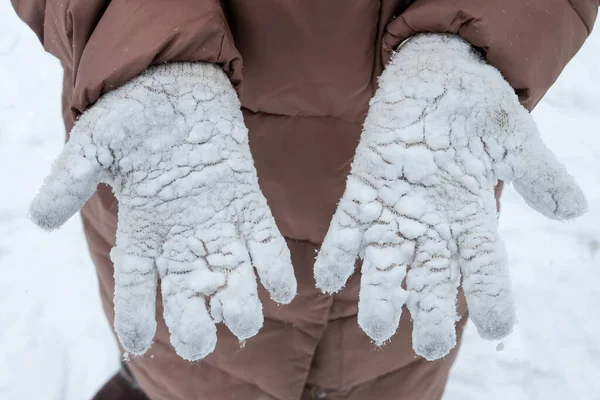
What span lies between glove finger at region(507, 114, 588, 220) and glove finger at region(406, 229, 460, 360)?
0.40ft

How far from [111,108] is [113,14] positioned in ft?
0.40

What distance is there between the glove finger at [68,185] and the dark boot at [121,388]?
3.17 ft

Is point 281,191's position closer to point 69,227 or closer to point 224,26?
point 224,26

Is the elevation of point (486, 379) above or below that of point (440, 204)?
below

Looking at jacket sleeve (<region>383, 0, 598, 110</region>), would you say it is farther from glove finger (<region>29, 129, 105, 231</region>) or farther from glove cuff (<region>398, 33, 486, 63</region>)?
glove finger (<region>29, 129, 105, 231</region>)

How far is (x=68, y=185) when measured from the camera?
1.97 ft

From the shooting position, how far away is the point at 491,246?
61cm

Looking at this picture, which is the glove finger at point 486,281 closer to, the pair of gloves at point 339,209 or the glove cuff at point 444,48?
the pair of gloves at point 339,209

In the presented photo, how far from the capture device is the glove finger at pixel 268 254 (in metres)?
0.62

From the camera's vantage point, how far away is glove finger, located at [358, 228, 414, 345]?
0.61 metres

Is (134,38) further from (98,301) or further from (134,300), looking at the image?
(98,301)

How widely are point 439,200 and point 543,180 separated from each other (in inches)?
4.8

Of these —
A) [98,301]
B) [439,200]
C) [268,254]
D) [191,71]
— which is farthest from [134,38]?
[98,301]

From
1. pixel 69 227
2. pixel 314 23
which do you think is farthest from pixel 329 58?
pixel 69 227
